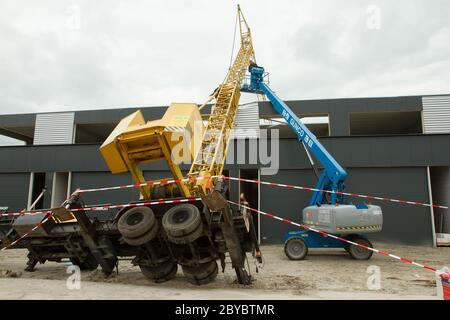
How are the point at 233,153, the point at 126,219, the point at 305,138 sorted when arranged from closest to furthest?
the point at 126,219
the point at 305,138
the point at 233,153

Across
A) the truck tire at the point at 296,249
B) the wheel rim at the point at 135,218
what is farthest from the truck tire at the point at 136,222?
the truck tire at the point at 296,249

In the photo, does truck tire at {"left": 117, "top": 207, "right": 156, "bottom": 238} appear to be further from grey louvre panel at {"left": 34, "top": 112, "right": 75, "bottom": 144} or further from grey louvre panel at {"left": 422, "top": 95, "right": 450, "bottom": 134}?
grey louvre panel at {"left": 422, "top": 95, "right": 450, "bottom": 134}

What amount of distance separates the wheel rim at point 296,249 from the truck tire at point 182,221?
7.02 m

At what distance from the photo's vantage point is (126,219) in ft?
21.4

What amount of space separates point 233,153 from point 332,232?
8313 millimetres

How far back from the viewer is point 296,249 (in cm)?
1210

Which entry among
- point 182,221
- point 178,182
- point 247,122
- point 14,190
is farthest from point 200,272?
point 14,190

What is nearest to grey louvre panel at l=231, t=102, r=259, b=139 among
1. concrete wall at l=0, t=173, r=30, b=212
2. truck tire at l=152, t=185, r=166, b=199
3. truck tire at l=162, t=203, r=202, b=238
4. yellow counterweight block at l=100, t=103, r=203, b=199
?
yellow counterweight block at l=100, t=103, r=203, b=199

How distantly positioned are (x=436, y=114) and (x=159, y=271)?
693 inches

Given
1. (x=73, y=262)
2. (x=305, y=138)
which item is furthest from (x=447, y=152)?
(x=73, y=262)

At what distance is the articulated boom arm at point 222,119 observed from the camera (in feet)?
40.2

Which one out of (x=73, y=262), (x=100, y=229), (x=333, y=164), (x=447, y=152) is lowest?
(x=73, y=262)

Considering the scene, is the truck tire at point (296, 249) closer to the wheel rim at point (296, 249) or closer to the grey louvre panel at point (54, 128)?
the wheel rim at point (296, 249)
